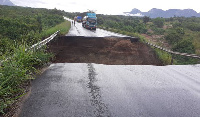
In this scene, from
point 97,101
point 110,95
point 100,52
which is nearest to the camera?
point 97,101

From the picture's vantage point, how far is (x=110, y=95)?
5250 mm

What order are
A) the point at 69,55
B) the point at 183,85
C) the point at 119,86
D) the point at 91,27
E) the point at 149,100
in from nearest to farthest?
the point at 149,100
the point at 119,86
the point at 183,85
the point at 69,55
the point at 91,27

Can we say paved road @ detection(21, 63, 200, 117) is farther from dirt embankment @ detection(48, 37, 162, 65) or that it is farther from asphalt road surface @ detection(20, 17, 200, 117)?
dirt embankment @ detection(48, 37, 162, 65)

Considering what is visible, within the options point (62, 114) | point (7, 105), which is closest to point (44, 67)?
point (7, 105)

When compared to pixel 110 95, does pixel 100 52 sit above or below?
below

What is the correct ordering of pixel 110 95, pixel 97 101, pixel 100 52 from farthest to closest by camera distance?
pixel 100 52
pixel 110 95
pixel 97 101

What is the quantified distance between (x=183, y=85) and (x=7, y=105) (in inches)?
239

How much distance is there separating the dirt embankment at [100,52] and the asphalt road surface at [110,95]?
626cm

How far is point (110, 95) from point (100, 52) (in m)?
10.4

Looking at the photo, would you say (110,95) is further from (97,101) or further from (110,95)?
(97,101)

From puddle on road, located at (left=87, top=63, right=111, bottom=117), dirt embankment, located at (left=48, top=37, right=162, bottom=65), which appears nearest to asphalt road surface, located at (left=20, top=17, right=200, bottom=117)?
puddle on road, located at (left=87, top=63, right=111, bottom=117)

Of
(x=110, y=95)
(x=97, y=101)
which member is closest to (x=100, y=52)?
(x=110, y=95)

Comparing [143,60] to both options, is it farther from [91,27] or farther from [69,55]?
[91,27]

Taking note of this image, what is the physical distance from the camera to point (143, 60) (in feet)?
46.9
